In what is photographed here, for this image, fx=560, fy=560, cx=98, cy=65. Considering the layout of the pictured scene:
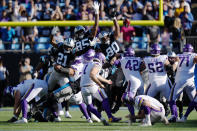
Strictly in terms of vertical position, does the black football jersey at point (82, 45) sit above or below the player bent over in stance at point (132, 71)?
above

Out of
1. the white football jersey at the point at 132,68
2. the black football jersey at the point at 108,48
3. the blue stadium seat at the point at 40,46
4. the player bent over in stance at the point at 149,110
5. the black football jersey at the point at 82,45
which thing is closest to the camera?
the player bent over in stance at the point at 149,110

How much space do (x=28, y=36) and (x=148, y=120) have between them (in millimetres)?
8063

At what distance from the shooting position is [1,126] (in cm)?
952

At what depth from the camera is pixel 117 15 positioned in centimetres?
1628

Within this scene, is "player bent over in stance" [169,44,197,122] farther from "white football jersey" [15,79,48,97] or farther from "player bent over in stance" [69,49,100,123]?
"white football jersey" [15,79,48,97]

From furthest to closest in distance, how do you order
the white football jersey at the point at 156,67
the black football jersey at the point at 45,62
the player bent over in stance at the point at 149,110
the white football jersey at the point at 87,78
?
the black football jersey at the point at 45,62 < the white football jersey at the point at 156,67 < the white football jersey at the point at 87,78 < the player bent over in stance at the point at 149,110

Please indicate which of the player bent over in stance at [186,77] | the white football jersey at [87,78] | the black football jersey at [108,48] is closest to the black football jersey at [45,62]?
the black football jersey at [108,48]

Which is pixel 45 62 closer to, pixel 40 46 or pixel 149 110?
pixel 149 110

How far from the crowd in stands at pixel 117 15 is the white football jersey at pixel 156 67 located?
4.91m

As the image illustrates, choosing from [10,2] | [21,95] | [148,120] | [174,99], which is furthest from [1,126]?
[10,2]

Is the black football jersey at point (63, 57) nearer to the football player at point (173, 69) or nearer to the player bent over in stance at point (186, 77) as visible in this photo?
the football player at point (173, 69)

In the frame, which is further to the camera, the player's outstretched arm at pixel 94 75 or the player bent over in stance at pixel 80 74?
the player bent over in stance at pixel 80 74

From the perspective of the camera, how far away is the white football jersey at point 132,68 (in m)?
11.1

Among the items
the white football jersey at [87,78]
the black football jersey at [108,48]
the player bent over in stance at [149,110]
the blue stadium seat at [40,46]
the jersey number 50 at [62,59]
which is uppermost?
the black football jersey at [108,48]
